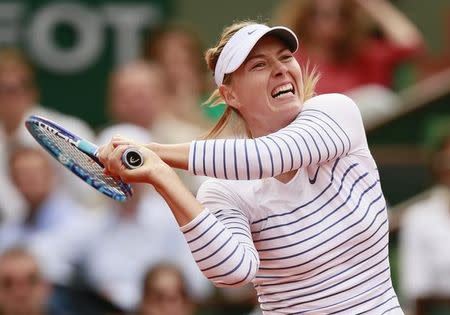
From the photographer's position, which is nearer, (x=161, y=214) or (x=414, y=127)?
(x=161, y=214)

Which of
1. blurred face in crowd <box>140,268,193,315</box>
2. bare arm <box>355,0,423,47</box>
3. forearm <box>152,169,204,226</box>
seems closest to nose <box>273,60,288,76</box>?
forearm <box>152,169,204,226</box>

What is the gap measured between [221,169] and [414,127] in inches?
172

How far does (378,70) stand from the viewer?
7840 millimetres

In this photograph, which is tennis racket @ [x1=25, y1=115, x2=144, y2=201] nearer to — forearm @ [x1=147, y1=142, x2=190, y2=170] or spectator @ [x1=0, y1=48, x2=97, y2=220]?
forearm @ [x1=147, y1=142, x2=190, y2=170]

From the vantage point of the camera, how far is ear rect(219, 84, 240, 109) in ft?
13.0

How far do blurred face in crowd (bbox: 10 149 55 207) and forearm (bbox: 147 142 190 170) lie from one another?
339 cm

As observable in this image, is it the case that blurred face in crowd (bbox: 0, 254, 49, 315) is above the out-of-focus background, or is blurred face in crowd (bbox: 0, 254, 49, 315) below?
below

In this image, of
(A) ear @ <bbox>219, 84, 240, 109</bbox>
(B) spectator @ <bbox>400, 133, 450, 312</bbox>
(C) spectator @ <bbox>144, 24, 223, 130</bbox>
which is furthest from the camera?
(C) spectator @ <bbox>144, 24, 223, 130</bbox>

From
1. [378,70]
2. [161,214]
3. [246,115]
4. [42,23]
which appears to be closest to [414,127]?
[378,70]

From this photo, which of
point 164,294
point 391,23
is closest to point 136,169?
point 164,294

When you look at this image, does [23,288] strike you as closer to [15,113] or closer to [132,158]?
[15,113]

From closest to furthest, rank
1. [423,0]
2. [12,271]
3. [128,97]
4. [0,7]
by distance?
1. [12,271]
2. [128,97]
3. [0,7]
4. [423,0]

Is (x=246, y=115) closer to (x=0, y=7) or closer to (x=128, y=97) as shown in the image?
(x=128, y=97)

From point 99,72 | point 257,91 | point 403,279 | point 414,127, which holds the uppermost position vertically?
point 99,72
